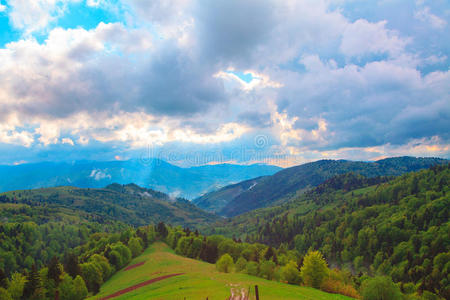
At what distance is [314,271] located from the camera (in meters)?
73.1

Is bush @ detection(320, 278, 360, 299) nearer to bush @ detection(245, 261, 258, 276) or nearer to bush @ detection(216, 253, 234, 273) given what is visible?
bush @ detection(245, 261, 258, 276)

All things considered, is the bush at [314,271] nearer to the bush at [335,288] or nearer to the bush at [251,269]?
the bush at [335,288]

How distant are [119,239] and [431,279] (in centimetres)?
17886

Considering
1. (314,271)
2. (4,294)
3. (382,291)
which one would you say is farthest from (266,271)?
(4,294)

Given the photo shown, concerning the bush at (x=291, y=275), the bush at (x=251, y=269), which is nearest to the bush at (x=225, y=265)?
the bush at (x=251, y=269)

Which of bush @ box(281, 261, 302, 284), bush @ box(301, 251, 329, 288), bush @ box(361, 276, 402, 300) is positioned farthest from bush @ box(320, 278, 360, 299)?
bush @ box(361, 276, 402, 300)

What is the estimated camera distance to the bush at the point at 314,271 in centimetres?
7225

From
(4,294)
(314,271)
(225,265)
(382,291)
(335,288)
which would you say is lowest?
(335,288)

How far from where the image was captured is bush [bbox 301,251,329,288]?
72.2m

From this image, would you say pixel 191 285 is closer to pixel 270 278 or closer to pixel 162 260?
pixel 270 278

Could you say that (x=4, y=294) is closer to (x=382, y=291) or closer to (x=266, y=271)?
(x=266, y=271)

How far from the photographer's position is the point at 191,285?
6131cm

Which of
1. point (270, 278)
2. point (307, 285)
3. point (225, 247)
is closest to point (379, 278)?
point (307, 285)

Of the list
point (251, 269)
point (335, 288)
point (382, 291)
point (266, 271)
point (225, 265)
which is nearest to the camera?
point (382, 291)
